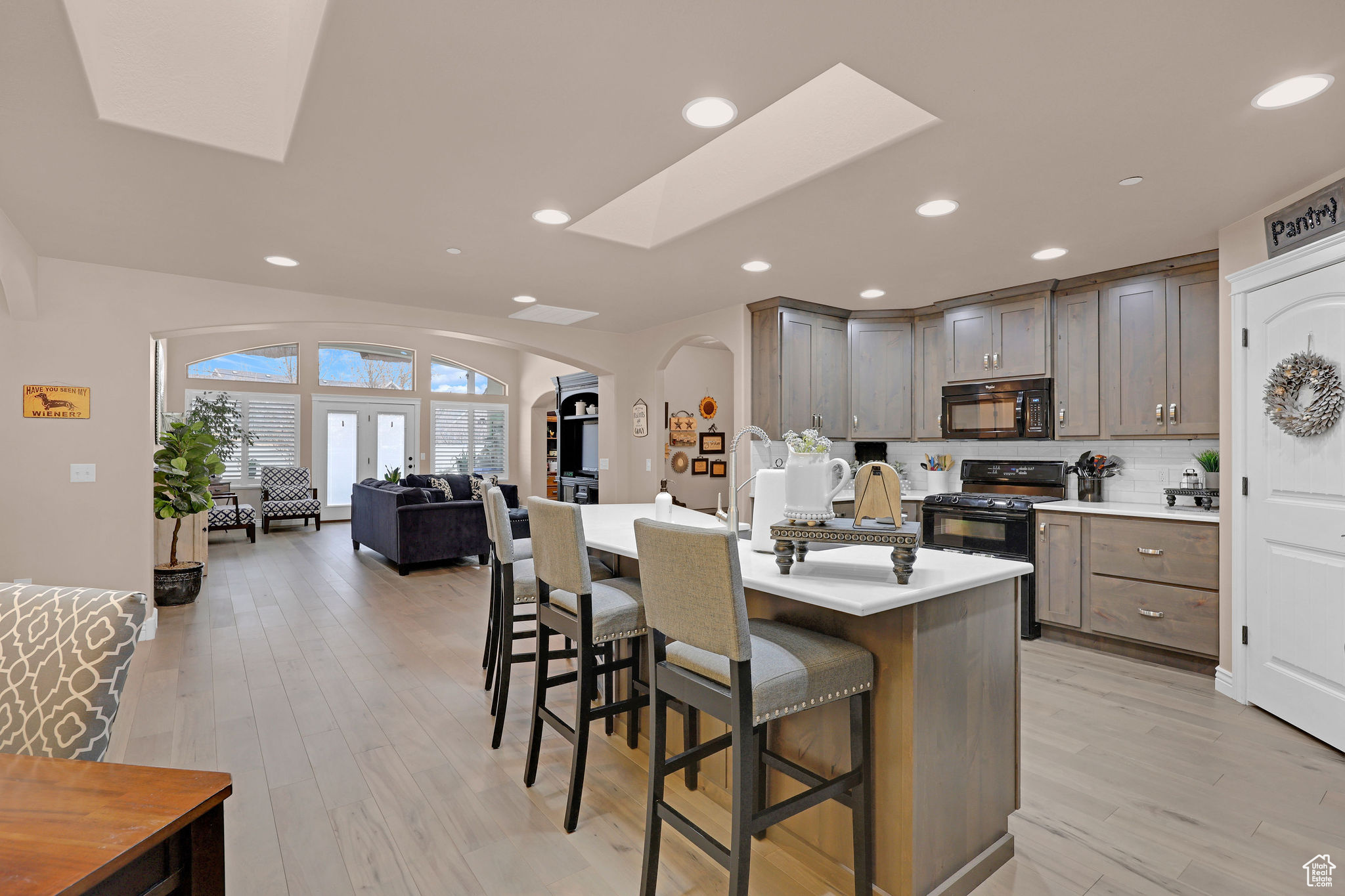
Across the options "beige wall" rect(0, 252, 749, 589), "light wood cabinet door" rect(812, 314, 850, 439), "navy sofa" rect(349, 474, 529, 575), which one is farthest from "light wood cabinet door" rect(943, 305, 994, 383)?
"beige wall" rect(0, 252, 749, 589)

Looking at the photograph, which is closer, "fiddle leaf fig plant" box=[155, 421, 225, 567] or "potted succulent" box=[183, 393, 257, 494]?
"fiddle leaf fig plant" box=[155, 421, 225, 567]

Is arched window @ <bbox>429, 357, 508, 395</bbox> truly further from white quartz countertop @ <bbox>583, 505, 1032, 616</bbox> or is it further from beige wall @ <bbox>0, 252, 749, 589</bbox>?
white quartz countertop @ <bbox>583, 505, 1032, 616</bbox>

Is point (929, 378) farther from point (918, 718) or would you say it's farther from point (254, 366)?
point (254, 366)

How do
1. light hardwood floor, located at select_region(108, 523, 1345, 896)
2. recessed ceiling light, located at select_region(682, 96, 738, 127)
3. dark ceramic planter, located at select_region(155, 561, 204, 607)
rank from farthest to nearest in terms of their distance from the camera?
dark ceramic planter, located at select_region(155, 561, 204, 607)
recessed ceiling light, located at select_region(682, 96, 738, 127)
light hardwood floor, located at select_region(108, 523, 1345, 896)

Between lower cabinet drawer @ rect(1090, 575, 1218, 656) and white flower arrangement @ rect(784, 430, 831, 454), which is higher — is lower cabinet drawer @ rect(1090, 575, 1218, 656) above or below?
below

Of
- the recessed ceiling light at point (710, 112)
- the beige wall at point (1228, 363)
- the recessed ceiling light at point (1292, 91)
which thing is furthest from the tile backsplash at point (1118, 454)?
the recessed ceiling light at point (710, 112)

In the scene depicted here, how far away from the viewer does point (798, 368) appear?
5.12 m

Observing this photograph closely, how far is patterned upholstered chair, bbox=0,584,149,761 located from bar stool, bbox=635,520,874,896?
110cm

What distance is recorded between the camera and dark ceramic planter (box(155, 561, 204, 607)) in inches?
195

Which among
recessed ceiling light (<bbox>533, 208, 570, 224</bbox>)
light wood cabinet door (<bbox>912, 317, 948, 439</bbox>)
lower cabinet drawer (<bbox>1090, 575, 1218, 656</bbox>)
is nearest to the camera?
recessed ceiling light (<bbox>533, 208, 570, 224</bbox>)

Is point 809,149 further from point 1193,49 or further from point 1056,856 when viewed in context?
point 1056,856

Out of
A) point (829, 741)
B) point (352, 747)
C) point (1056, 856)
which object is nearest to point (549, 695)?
point (352, 747)

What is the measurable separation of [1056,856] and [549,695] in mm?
2174

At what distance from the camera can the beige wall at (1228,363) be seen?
318 centimetres
